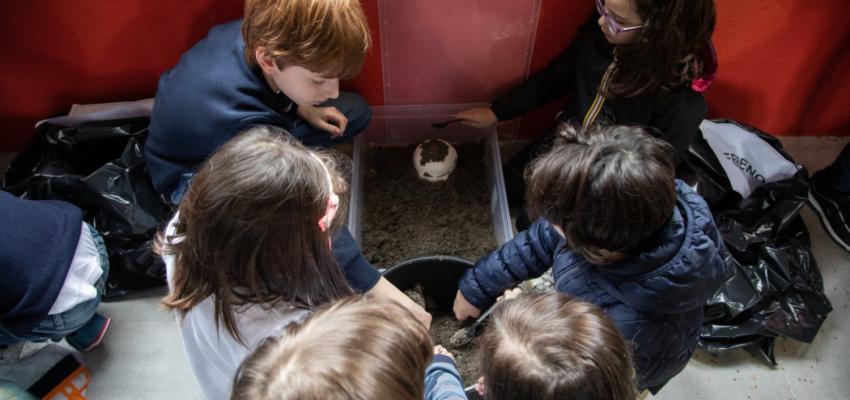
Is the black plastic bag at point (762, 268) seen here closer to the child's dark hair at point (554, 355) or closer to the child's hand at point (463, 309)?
the child's hand at point (463, 309)

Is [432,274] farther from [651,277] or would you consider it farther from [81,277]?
[81,277]

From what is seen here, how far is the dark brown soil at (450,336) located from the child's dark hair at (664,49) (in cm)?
65

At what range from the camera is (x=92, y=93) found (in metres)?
1.68

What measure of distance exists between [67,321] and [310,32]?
0.87m

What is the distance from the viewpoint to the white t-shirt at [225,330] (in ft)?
3.03

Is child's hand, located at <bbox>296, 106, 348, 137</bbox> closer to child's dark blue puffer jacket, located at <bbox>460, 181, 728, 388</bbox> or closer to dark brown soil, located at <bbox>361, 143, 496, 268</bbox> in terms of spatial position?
dark brown soil, located at <bbox>361, 143, 496, 268</bbox>

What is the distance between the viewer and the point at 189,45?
1.55m

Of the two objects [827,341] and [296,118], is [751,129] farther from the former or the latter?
[296,118]

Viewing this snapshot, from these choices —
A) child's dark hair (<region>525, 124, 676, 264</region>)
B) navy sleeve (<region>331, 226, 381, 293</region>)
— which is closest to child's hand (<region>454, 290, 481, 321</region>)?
navy sleeve (<region>331, 226, 381, 293</region>)

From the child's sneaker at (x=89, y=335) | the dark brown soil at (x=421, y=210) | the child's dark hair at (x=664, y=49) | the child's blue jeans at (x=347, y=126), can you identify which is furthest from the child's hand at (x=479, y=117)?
the child's sneaker at (x=89, y=335)

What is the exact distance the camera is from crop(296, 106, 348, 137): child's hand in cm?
149

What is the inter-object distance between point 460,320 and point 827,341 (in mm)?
1046

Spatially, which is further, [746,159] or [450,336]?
[746,159]

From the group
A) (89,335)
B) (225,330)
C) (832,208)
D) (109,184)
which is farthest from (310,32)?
(832,208)
